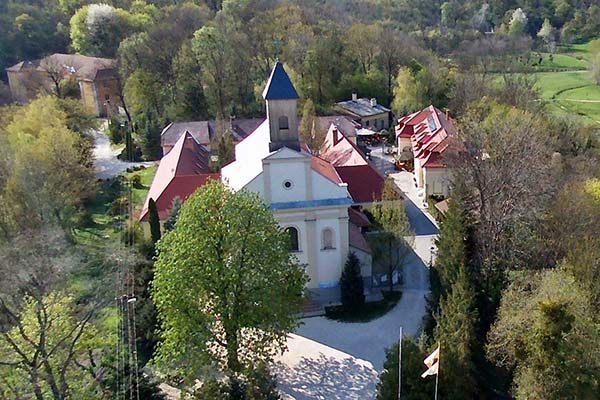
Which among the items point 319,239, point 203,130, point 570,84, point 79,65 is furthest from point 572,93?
point 79,65

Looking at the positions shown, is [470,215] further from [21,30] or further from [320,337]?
[21,30]

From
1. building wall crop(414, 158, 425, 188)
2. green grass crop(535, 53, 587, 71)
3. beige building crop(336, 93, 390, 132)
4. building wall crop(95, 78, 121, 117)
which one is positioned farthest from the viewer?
green grass crop(535, 53, 587, 71)

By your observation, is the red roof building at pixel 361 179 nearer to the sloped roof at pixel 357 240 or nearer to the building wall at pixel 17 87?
the sloped roof at pixel 357 240

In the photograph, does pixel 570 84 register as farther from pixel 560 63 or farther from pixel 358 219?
pixel 358 219

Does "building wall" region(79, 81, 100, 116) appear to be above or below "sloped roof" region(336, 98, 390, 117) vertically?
above

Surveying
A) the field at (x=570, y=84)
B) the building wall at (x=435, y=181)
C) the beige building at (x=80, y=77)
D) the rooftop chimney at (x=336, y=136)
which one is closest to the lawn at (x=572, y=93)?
the field at (x=570, y=84)

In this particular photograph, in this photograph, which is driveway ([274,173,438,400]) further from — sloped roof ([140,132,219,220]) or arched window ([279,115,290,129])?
sloped roof ([140,132,219,220])

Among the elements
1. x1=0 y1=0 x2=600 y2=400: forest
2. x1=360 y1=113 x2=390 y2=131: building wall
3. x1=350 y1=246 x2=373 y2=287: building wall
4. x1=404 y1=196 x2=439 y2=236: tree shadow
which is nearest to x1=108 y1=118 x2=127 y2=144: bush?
x1=0 y1=0 x2=600 y2=400: forest
